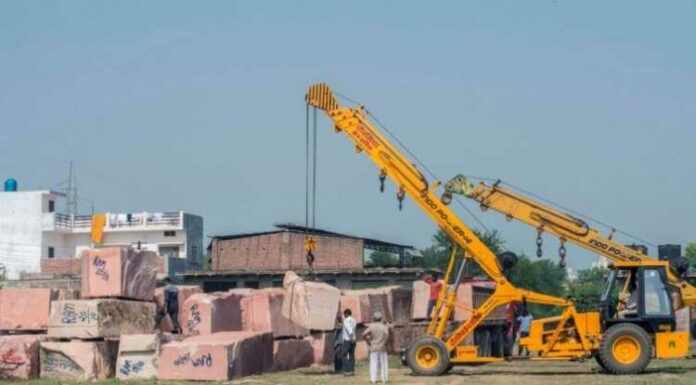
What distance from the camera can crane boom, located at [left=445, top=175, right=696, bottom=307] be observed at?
27688 mm

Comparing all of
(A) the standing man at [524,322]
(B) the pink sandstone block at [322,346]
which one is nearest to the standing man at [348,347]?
(B) the pink sandstone block at [322,346]

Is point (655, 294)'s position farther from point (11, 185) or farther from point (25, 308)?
point (11, 185)

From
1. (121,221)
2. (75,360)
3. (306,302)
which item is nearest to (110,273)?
(75,360)

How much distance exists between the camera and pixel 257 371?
2473cm

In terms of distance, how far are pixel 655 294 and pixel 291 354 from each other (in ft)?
27.0

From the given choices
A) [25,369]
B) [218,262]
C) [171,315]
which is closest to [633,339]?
[171,315]

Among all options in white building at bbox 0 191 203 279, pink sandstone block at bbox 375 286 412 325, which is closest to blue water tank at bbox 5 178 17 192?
white building at bbox 0 191 203 279

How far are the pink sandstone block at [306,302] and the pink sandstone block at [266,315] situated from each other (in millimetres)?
395

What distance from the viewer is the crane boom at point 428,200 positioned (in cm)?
2505

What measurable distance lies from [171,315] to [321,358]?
160 inches

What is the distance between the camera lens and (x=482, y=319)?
82.3 ft

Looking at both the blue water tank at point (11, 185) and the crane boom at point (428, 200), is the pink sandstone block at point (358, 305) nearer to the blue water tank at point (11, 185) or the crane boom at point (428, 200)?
the crane boom at point (428, 200)

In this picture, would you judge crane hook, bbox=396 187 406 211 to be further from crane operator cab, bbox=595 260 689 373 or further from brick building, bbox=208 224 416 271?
brick building, bbox=208 224 416 271

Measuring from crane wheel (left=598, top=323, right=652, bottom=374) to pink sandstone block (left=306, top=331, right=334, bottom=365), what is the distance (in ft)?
23.6
